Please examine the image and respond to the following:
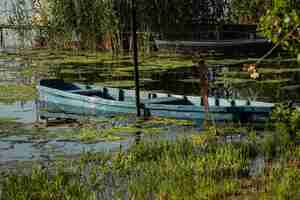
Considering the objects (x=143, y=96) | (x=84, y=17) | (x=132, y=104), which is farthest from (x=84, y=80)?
(x=132, y=104)

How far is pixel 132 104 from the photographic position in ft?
46.5

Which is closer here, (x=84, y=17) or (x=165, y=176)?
(x=165, y=176)

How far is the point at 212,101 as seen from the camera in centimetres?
1436

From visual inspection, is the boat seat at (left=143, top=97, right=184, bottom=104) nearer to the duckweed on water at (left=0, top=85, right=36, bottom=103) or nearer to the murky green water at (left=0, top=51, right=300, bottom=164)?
the murky green water at (left=0, top=51, right=300, bottom=164)

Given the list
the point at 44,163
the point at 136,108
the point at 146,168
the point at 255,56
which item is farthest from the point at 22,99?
the point at 255,56

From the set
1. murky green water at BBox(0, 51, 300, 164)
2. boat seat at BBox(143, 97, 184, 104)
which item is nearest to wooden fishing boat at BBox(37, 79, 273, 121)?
boat seat at BBox(143, 97, 184, 104)

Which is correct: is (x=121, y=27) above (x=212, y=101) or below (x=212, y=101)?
above

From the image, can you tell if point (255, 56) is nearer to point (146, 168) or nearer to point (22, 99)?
point (22, 99)

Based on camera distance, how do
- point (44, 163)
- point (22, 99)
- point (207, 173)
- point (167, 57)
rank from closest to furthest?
1. point (207, 173)
2. point (44, 163)
3. point (22, 99)
4. point (167, 57)

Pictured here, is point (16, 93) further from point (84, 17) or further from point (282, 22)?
point (282, 22)

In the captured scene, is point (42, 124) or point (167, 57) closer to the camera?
point (42, 124)

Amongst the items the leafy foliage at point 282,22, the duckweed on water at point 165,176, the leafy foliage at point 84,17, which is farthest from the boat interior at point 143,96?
the leafy foliage at point 84,17

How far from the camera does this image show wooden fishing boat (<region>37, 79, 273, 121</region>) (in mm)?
12648

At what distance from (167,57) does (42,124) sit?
14.0 metres
